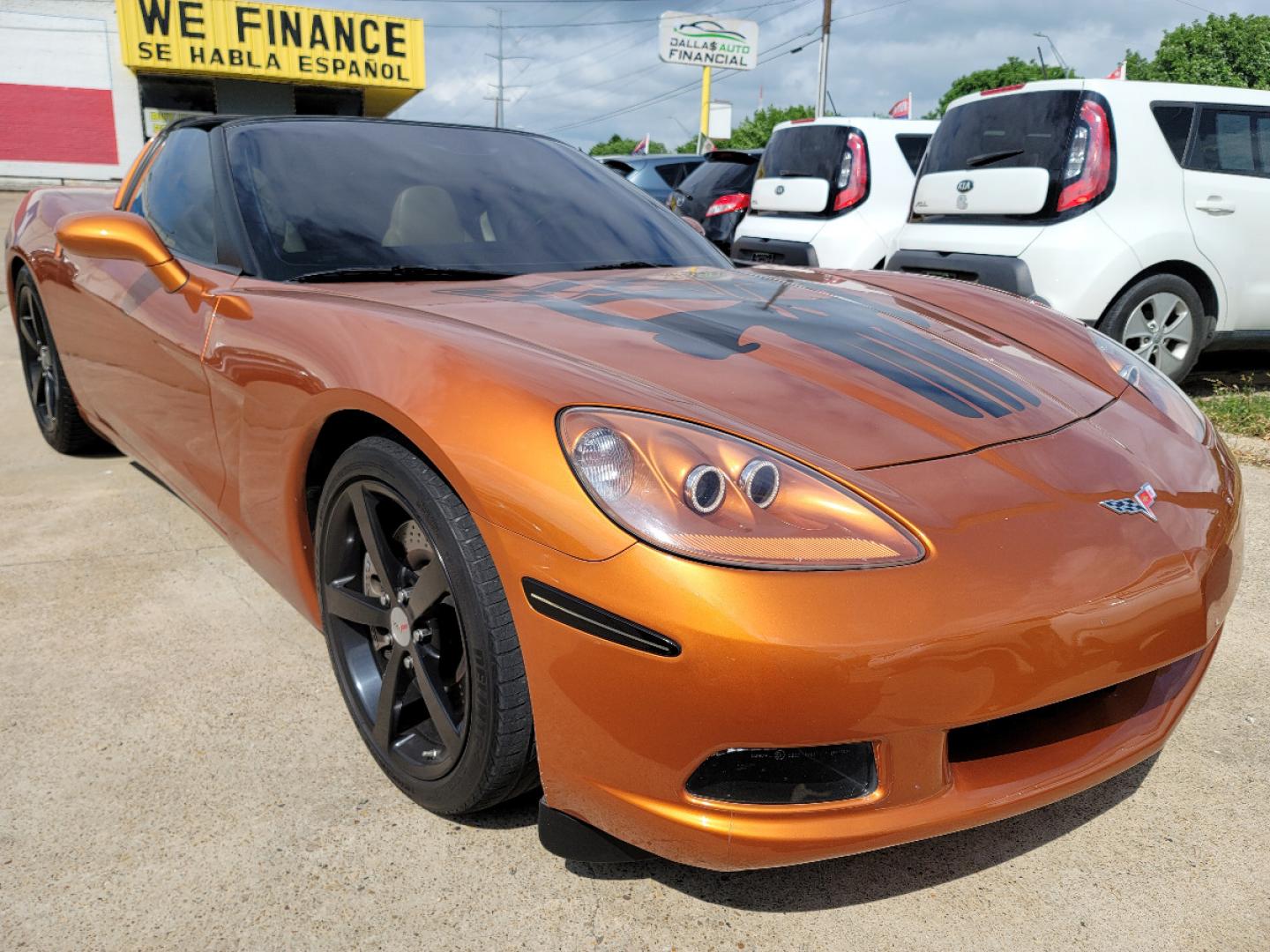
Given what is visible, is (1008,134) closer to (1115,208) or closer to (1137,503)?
(1115,208)

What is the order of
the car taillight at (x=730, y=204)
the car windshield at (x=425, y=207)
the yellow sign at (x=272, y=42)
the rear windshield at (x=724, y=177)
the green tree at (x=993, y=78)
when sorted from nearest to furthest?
the car windshield at (x=425, y=207) < the car taillight at (x=730, y=204) < the rear windshield at (x=724, y=177) < the yellow sign at (x=272, y=42) < the green tree at (x=993, y=78)

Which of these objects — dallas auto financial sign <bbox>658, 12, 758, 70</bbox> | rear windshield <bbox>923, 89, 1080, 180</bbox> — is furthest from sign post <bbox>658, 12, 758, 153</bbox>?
rear windshield <bbox>923, 89, 1080, 180</bbox>

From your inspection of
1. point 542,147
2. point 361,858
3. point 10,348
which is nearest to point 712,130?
point 10,348

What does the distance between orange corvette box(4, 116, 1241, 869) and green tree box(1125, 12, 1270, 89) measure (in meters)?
46.2

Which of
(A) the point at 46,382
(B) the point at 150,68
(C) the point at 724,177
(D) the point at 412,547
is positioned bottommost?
(A) the point at 46,382

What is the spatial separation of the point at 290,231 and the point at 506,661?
133 centimetres

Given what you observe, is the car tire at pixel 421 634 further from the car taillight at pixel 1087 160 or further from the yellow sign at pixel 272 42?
the yellow sign at pixel 272 42

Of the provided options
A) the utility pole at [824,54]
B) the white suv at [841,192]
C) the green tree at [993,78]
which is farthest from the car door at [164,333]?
the green tree at [993,78]

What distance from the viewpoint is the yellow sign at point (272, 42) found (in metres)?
28.4

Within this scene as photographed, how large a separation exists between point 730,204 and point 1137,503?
728cm

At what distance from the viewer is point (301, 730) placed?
7.13ft

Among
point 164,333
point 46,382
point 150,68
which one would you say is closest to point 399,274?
point 164,333

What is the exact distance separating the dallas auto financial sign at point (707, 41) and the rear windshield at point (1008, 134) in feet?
89.5

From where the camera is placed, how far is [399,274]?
2.35 metres
